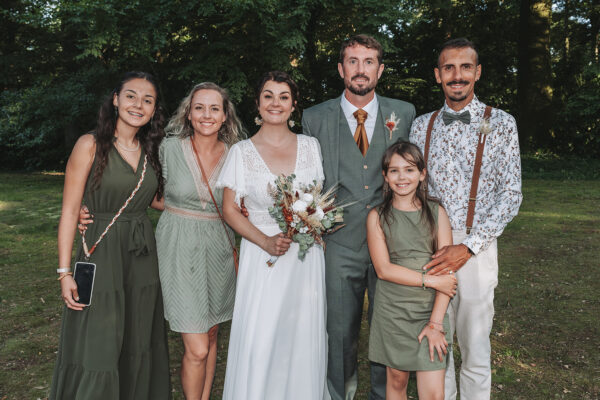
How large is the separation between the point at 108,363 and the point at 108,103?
5.79ft

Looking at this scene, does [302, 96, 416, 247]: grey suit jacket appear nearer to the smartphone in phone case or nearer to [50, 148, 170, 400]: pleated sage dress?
[50, 148, 170, 400]: pleated sage dress

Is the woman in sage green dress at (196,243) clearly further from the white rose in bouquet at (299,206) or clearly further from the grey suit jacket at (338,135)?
the white rose in bouquet at (299,206)

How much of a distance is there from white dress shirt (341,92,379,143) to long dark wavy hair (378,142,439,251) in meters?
0.44

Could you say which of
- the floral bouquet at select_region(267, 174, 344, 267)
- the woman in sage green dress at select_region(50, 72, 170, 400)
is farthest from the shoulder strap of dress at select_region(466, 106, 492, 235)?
the woman in sage green dress at select_region(50, 72, 170, 400)

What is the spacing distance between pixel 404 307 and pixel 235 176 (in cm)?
147

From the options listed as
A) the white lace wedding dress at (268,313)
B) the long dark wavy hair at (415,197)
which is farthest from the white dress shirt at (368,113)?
the white lace wedding dress at (268,313)

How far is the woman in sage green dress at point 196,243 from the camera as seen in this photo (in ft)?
11.4

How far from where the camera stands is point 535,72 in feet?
58.7

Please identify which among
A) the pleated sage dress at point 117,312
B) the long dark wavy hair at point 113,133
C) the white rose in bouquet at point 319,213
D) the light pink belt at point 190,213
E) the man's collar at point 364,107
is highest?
the man's collar at point 364,107

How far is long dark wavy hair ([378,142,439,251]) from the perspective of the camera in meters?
3.22

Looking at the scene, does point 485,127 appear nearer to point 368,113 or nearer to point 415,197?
point 415,197

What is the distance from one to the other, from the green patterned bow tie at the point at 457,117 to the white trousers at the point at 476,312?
31.6 inches

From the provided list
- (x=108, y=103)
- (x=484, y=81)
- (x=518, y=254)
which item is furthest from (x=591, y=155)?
(x=108, y=103)

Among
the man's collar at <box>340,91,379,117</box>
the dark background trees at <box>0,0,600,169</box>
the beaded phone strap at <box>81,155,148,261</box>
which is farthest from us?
the dark background trees at <box>0,0,600,169</box>
